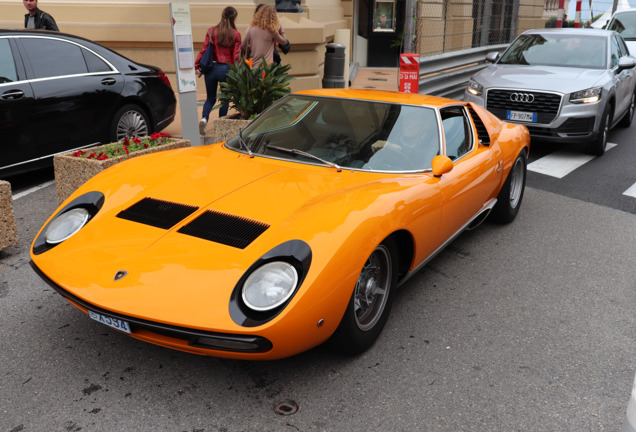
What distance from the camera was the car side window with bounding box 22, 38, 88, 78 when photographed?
6312 millimetres

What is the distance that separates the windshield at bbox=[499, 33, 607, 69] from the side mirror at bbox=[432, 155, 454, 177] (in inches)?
243

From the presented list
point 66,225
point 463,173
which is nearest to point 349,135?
point 463,173

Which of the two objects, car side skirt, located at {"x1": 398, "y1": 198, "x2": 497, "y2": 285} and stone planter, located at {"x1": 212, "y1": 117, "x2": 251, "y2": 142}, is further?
stone planter, located at {"x1": 212, "y1": 117, "x2": 251, "y2": 142}

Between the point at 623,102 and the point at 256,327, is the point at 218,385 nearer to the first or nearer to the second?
the point at 256,327

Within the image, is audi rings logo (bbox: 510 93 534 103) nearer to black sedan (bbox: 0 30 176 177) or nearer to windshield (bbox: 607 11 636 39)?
black sedan (bbox: 0 30 176 177)

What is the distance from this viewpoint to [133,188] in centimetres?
372

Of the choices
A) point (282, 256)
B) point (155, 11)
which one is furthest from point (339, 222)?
point (155, 11)

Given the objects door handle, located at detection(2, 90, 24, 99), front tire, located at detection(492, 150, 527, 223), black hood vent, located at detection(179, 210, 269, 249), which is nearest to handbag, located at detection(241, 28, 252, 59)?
door handle, located at detection(2, 90, 24, 99)

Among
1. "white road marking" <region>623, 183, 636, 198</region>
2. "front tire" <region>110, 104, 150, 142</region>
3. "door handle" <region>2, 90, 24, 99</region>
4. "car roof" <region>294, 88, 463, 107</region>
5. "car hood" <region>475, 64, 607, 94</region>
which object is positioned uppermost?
"car roof" <region>294, 88, 463, 107</region>

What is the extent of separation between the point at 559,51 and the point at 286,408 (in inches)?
327

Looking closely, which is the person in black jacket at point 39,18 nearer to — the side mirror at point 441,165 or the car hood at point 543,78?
the car hood at point 543,78

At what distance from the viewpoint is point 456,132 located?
4570mm

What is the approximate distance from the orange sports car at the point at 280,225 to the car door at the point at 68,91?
8.35 feet

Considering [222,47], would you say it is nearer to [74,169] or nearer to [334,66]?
[74,169]
